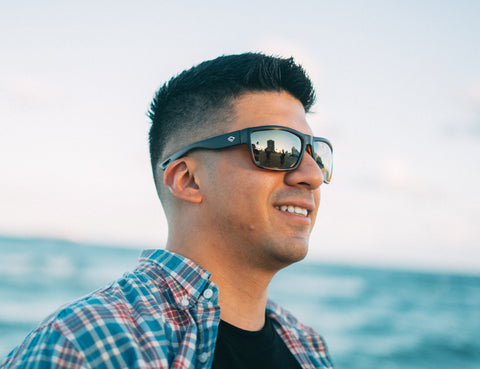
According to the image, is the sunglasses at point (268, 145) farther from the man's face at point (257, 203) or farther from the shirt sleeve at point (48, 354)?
the shirt sleeve at point (48, 354)

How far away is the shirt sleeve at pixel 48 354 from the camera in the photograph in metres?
1.65

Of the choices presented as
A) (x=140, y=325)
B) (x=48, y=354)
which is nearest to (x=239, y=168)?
(x=140, y=325)

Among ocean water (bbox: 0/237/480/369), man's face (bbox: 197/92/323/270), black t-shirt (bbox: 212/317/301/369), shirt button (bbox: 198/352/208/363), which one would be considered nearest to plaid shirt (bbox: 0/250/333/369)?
shirt button (bbox: 198/352/208/363)

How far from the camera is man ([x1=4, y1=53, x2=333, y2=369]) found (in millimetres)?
1965

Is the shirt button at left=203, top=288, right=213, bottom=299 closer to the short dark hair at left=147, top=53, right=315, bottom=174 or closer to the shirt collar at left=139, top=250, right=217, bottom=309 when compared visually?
the shirt collar at left=139, top=250, right=217, bottom=309

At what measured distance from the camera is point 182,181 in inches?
99.0

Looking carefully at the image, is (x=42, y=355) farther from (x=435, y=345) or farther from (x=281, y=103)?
(x=435, y=345)

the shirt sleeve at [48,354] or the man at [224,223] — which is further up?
the man at [224,223]

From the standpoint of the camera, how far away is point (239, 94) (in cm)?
256

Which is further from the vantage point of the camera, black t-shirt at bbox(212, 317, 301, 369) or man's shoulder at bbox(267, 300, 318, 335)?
man's shoulder at bbox(267, 300, 318, 335)

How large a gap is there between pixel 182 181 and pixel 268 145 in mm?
529

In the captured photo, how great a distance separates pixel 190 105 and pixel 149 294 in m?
1.16

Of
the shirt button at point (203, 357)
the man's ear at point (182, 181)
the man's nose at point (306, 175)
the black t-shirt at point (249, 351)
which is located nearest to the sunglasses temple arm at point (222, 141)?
the man's ear at point (182, 181)

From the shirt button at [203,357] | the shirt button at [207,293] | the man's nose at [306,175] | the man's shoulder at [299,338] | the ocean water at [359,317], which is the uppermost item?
the man's nose at [306,175]
